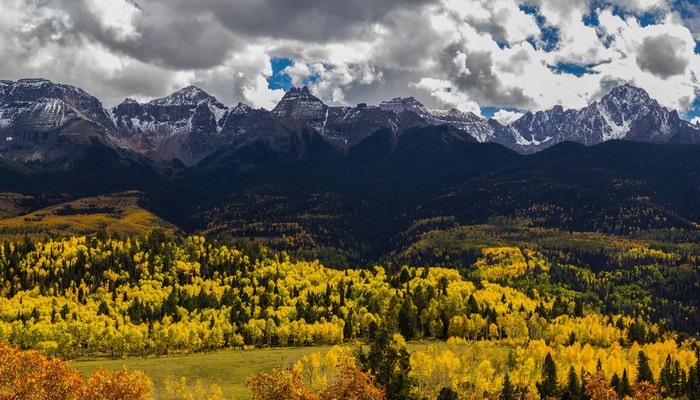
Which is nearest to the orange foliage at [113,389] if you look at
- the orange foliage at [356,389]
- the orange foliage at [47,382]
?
the orange foliage at [47,382]

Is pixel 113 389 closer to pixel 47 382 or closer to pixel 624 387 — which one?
pixel 47 382

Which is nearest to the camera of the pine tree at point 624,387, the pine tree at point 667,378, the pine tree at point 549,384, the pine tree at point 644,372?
the pine tree at point 624,387

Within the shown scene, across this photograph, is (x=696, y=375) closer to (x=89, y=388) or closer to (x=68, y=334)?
(x=89, y=388)

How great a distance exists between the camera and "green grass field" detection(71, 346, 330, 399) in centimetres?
15825

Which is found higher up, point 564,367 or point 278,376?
point 278,376

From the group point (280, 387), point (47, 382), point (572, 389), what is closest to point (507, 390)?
point (572, 389)

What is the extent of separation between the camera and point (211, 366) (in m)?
173

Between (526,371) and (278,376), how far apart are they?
113 metres

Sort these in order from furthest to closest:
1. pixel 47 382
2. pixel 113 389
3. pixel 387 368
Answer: pixel 387 368
pixel 113 389
pixel 47 382

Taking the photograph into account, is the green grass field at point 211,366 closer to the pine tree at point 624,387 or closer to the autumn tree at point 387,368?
the autumn tree at point 387,368

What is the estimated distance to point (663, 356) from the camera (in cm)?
19925

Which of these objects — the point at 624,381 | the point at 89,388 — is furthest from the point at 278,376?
the point at 624,381

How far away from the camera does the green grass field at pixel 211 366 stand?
158250 mm

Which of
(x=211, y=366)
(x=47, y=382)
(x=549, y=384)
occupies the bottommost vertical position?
(x=549, y=384)
